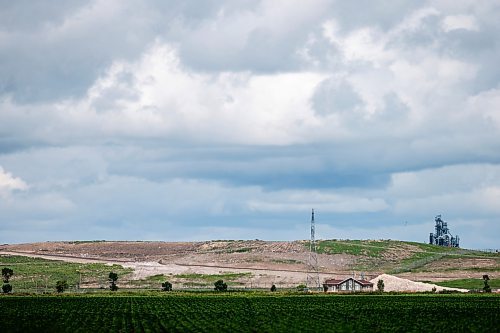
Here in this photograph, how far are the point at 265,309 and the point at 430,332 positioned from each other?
40005 mm

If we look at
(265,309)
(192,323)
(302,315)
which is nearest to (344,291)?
(265,309)

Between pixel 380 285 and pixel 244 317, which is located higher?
pixel 380 285

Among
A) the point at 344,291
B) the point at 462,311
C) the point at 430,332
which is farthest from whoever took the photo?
the point at 344,291

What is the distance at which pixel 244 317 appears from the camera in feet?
328

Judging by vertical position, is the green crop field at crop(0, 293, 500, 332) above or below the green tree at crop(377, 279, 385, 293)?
below

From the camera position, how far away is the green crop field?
8369 centimetres

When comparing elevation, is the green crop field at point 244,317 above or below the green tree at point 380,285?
below

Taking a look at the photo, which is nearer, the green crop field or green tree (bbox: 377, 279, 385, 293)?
the green crop field

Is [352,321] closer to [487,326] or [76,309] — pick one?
[487,326]

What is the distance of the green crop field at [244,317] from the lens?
83.7 m

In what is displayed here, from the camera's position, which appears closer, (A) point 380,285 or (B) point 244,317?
(B) point 244,317

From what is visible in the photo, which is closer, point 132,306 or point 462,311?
point 462,311

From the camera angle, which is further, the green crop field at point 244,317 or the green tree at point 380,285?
the green tree at point 380,285

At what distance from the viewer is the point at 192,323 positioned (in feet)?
296
